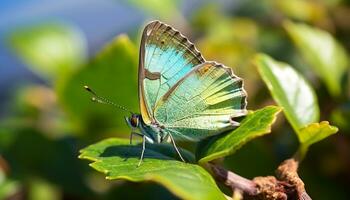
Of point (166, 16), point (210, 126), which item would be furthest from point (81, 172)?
point (166, 16)

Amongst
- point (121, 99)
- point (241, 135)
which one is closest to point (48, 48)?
point (121, 99)

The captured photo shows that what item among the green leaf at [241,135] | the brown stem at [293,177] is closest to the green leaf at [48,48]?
the green leaf at [241,135]

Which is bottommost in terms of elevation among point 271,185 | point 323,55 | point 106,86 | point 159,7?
point 271,185

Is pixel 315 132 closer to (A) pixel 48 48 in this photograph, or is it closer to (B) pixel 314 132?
(B) pixel 314 132

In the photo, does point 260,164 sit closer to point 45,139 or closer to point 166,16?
point 45,139

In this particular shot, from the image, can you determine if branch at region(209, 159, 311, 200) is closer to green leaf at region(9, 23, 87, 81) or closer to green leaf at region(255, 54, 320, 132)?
green leaf at region(255, 54, 320, 132)

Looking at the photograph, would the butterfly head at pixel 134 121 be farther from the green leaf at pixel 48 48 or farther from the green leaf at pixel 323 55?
the green leaf at pixel 48 48

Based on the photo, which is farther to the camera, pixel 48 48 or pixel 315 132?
pixel 48 48

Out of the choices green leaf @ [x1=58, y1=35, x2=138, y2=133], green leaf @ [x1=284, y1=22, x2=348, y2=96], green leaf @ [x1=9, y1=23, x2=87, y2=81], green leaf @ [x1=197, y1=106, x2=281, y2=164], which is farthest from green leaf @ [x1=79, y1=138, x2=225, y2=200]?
green leaf @ [x1=9, y1=23, x2=87, y2=81]
